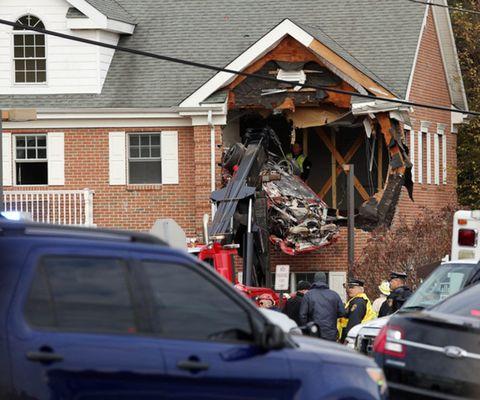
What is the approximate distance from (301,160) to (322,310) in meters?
13.9

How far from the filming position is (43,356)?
7836 millimetres

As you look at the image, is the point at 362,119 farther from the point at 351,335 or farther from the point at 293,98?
the point at 351,335

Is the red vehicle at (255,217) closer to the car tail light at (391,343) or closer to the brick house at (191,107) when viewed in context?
the brick house at (191,107)

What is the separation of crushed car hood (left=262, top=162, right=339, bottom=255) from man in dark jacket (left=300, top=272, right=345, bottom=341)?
1099 cm

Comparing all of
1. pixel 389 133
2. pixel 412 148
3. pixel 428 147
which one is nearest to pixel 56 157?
pixel 389 133

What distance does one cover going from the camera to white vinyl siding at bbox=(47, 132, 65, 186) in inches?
1286

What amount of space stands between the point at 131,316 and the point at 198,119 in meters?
23.7

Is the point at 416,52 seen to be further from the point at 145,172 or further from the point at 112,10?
the point at 112,10

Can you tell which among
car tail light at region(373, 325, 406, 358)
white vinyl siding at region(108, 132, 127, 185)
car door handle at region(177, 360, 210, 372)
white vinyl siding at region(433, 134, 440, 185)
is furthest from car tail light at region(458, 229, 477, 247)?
white vinyl siding at region(433, 134, 440, 185)

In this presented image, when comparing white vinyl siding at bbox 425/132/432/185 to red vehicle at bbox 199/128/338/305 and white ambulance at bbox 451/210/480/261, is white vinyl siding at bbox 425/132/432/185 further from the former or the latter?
white ambulance at bbox 451/210/480/261

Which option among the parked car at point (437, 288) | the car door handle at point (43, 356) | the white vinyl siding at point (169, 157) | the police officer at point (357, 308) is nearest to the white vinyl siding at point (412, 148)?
the white vinyl siding at point (169, 157)

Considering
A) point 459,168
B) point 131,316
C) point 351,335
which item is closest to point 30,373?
point 131,316

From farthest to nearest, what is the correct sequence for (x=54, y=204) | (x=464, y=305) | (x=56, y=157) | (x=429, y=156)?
1. (x=429, y=156)
2. (x=56, y=157)
3. (x=54, y=204)
4. (x=464, y=305)

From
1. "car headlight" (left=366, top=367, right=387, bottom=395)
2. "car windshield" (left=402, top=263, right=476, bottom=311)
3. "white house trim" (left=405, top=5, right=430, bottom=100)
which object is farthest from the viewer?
"white house trim" (left=405, top=5, right=430, bottom=100)
